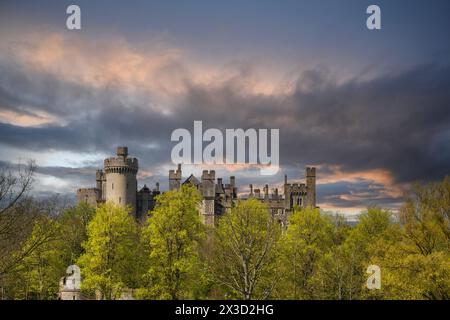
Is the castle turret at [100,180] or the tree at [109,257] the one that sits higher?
the castle turret at [100,180]

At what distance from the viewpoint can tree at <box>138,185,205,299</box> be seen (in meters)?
31.5

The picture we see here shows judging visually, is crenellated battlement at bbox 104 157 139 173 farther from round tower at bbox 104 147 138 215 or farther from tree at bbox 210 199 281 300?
tree at bbox 210 199 281 300

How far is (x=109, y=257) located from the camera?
34625mm

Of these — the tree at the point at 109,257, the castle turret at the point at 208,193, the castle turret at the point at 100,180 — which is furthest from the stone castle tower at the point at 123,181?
the tree at the point at 109,257

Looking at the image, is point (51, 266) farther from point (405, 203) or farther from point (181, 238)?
point (405, 203)

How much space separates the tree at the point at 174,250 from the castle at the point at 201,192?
38969 millimetres

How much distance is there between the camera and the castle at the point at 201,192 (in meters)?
76.3

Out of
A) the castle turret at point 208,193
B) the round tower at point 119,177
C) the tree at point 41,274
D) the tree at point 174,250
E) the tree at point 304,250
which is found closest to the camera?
the tree at point 174,250

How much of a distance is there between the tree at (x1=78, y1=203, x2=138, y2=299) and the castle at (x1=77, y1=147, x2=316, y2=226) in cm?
3722

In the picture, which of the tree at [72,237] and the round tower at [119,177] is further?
the round tower at [119,177]

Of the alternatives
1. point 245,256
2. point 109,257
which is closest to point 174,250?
point 109,257

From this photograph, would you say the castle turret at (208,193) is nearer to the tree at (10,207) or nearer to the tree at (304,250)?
the tree at (304,250)
